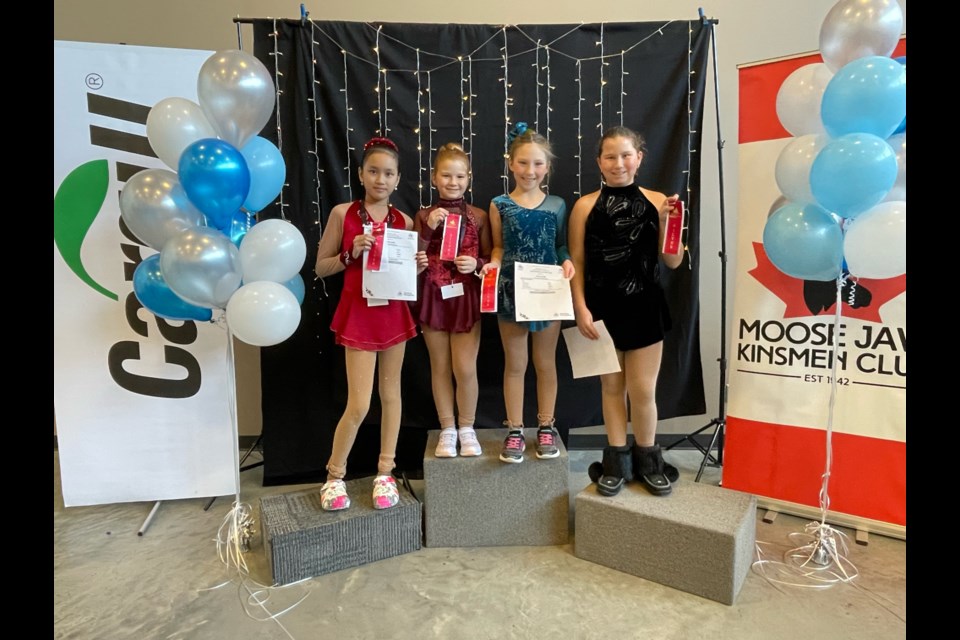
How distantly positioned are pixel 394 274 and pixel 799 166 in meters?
1.51

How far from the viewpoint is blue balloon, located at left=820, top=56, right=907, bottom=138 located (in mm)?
1646

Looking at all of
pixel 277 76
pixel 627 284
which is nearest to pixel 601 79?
pixel 627 284

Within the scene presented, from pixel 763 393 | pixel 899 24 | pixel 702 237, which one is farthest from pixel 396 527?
pixel 899 24

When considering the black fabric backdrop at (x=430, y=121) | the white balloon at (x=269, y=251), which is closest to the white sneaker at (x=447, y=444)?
the black fabric backdrop at (x=430, y=121)

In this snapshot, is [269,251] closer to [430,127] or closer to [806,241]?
[430,127]

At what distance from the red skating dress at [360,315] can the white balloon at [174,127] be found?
0.59 metres

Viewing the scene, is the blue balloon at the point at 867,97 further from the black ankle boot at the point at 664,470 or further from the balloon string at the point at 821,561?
the black ankle boot at the point at 664,470

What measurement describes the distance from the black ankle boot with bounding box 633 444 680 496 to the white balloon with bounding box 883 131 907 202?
1.21 m

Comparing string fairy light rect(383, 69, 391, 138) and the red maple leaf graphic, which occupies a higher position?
string fairy light rect(383, 69, 391, 138)

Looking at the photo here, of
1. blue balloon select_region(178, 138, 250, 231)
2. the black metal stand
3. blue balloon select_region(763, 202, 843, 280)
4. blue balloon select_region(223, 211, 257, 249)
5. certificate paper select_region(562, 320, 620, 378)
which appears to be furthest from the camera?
the black metal stand

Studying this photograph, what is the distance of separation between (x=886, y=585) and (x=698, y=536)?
74 cm

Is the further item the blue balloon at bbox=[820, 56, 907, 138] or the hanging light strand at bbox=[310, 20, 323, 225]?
the hanging light strand at bbox=[310, 20, 323, 225]

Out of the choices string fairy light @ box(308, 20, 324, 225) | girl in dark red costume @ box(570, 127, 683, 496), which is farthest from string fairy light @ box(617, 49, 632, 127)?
string fairy light @ box(308, 20, 324, 225)

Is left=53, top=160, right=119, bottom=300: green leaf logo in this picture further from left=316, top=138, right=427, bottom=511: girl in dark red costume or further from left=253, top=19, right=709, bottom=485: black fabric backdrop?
left=316, top=138, right=427, bottom=511: girl in dark red costume
